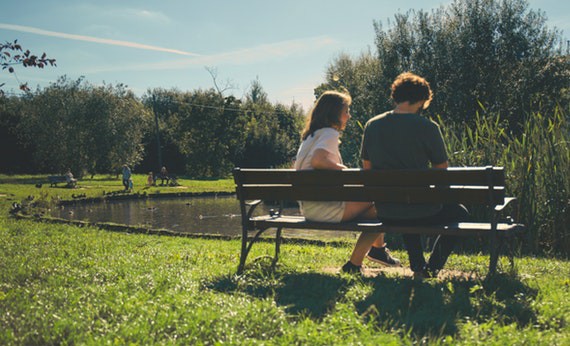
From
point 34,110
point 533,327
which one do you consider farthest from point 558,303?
point 34,110

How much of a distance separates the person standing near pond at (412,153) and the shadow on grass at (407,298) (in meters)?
0.47

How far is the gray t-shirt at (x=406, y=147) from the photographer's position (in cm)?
502

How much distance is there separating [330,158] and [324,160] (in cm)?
5

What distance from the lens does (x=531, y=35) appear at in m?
27.8

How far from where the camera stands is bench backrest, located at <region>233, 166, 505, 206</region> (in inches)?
183

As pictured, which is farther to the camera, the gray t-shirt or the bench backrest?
the gray t-shirt

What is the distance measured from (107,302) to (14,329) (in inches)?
25.0

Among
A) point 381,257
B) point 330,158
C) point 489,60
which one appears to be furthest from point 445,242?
point 489,60

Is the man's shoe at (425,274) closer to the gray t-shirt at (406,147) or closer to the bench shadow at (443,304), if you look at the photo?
the bench shadow at (443,304)

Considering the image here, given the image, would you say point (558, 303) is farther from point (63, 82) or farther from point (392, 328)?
point (63, 82)

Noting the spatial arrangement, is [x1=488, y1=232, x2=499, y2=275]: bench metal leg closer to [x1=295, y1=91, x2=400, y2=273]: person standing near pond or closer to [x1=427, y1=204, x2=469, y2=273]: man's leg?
[x1=427, y1=204, x2=469, y2=273]: man's leg

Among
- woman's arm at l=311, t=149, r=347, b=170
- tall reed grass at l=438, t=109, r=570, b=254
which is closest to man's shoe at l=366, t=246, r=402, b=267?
woman's arm at l=311, t=149, r=347, b=170

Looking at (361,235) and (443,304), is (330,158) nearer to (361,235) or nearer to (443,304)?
(361,235)

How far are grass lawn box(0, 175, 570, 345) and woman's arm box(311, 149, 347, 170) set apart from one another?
91cm
